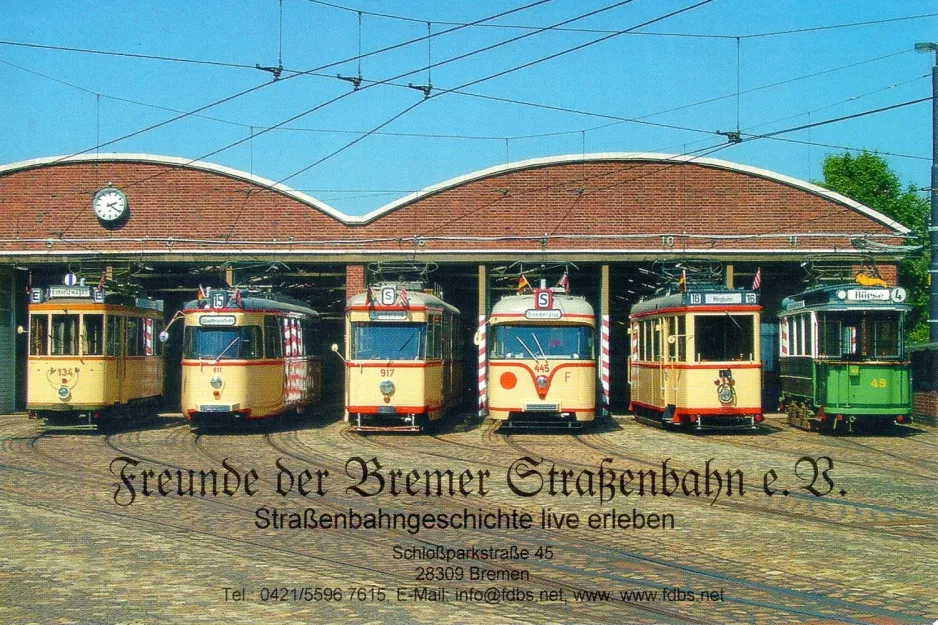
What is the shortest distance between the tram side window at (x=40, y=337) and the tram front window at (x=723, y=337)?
1350 cm

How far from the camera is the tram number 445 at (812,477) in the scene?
13.9 m

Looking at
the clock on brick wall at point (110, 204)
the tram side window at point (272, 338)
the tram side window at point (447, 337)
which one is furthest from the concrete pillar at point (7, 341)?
the tram side window at point (447, 337)

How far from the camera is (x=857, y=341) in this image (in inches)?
854

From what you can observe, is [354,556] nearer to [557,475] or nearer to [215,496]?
[215,496]

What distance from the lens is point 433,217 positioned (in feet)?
98.7

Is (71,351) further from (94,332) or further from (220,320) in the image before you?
(220,320)

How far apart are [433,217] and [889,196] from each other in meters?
35.7

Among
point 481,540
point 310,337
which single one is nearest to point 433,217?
point 310,337

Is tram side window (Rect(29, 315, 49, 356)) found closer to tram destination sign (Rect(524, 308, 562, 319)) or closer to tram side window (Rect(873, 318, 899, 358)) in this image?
tram destination sign (Rect(524, 308, 562, 319))

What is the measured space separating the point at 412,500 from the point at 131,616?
18.6 feet

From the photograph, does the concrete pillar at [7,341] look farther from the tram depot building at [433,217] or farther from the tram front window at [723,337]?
the tram front window at [723,337]

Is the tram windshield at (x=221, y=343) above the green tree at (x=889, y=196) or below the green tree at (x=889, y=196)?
below

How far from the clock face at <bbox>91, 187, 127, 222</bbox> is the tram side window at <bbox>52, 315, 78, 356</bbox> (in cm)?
844

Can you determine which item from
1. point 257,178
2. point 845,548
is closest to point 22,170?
point 257,178
